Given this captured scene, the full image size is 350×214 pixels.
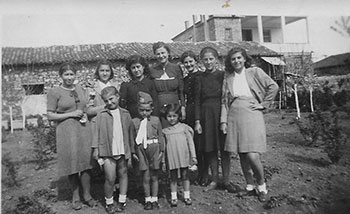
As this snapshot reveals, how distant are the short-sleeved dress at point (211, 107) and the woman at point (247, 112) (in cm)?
11

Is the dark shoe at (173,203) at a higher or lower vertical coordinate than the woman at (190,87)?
lower

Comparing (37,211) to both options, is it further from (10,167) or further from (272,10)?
(272,10)

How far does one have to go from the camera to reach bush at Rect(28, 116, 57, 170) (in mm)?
3359

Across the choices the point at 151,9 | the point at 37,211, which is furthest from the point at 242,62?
the point at 37,211

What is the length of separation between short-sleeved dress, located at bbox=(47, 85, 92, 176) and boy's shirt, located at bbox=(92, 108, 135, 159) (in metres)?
0.23

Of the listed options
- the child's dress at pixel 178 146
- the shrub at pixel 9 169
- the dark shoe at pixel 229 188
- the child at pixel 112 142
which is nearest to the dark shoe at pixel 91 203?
the child at pixel 112 142

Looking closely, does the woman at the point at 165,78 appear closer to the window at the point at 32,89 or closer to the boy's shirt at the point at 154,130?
the boy's shirt at the point at 154,130

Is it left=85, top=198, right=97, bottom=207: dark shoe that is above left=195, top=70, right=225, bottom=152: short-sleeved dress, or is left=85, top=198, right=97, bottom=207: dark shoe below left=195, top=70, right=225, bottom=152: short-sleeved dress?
below

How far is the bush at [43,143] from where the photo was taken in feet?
11.0

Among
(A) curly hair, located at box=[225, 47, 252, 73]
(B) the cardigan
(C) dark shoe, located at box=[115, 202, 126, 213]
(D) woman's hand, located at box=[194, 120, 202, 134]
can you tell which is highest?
(A) curly hair, located at box=[225, 47, 252, 73]

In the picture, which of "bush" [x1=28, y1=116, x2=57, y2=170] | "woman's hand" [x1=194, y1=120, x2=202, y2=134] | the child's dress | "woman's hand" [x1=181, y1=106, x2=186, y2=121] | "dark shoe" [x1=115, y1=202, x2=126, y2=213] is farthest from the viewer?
"bush" [x1=28, y1=116, x2=57, y2=170]

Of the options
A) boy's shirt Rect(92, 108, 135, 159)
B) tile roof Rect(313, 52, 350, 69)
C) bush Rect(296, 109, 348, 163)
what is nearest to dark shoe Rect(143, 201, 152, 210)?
boy's shirt Rect(92, 108, 135, 159)

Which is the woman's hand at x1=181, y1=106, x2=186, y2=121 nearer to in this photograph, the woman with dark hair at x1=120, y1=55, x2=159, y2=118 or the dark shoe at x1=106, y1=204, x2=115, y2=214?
the woman with dark hair at x1=120, y1=55, x2=159, y2=118

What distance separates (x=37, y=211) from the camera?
8.65 ft
